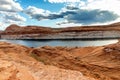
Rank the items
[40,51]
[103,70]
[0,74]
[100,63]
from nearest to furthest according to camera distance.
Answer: [0,74]
[103,70]
[100,63]
[40,51]

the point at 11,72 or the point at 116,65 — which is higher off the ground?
the point at 11,72

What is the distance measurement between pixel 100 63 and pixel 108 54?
2375 millimetres

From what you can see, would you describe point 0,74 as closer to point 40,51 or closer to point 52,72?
point 52,72

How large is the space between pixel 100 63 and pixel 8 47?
319 inches

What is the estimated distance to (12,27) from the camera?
182875mm

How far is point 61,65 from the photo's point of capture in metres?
19.6

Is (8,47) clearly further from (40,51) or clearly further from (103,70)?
(103,70)

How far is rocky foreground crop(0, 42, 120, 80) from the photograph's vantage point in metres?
10.6

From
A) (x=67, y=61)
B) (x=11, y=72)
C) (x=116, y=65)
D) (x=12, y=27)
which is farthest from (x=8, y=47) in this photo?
(x=12, y=27)

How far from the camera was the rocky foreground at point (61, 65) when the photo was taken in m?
10.6

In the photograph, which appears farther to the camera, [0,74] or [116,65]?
[116,65]

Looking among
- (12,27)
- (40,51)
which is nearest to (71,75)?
(40,51)

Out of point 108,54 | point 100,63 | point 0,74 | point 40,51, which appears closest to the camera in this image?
point 0,74

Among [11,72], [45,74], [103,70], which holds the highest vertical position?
[11,72]
